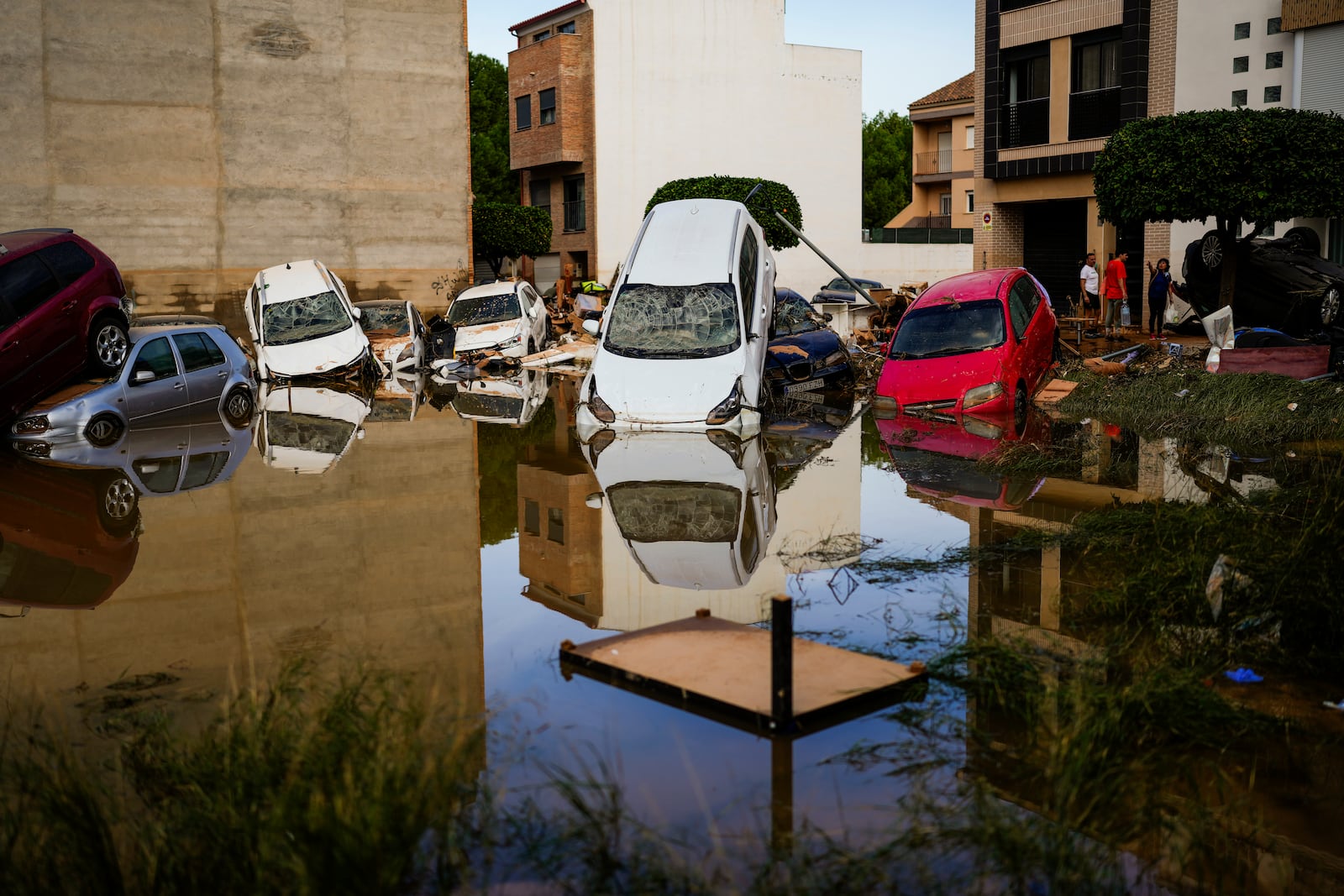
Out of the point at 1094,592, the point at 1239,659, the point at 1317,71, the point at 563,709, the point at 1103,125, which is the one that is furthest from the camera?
the point at 1103,125

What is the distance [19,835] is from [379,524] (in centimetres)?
614

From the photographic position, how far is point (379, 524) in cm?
1021

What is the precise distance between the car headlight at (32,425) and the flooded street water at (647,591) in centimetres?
117

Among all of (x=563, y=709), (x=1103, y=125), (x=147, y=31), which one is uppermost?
(x=147, y=31)

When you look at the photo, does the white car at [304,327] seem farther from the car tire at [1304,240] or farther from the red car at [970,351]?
the car tire at [1304,240]

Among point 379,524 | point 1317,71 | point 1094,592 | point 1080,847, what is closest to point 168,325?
point 379,524

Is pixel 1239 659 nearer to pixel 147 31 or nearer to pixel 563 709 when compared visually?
pixel 563 709

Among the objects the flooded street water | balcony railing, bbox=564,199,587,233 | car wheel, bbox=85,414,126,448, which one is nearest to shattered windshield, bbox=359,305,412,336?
car wheel, bbox=85,414,126,448

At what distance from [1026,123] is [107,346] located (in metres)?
26.5

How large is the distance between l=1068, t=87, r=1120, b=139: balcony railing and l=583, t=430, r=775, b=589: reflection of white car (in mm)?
22144

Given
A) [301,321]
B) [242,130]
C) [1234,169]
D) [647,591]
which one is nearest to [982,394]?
[1234,169]

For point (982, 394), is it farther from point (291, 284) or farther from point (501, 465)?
point (291, 284)

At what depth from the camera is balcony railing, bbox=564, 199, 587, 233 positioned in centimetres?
5150

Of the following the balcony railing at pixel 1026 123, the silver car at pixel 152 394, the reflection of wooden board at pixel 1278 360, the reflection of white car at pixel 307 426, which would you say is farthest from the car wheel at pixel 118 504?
the balcony railing at pixel 1026 123
